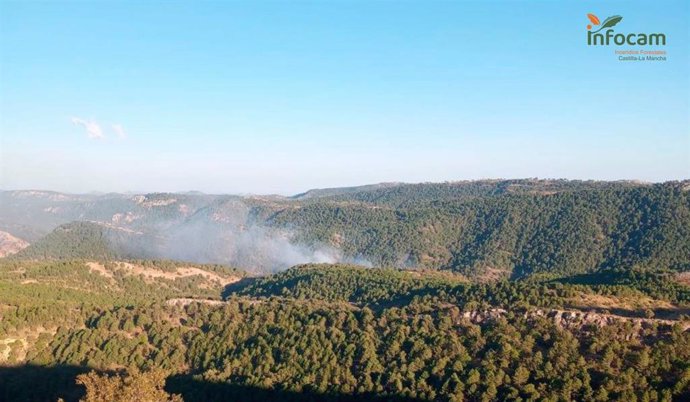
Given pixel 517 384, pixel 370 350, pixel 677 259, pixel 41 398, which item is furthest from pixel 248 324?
pixel 677 259

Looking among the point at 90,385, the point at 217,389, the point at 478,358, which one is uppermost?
the point at 90,385

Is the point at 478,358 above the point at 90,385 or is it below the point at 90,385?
below

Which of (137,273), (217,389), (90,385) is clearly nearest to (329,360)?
(217,389)

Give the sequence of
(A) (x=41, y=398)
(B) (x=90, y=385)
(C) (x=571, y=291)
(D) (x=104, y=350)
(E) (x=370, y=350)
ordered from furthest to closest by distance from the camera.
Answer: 1. (C) (x=571, y=291)
2. (D) (x=104, y=350)
3. (E) (x=370, y=350)
4. (A) (x=41, y=398)
5. (B) (x=90, y=385)

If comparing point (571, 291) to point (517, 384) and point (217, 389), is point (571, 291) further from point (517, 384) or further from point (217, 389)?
point (217, 389)

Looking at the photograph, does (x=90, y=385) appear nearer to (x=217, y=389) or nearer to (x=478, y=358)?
(x=217, y=389)

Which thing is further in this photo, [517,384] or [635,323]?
[635,323]

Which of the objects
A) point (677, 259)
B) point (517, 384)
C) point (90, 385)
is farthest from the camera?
point (677, 259)

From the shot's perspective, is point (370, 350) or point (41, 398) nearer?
point (41, 398)

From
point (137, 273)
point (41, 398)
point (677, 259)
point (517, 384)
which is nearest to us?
point (517, 384)
